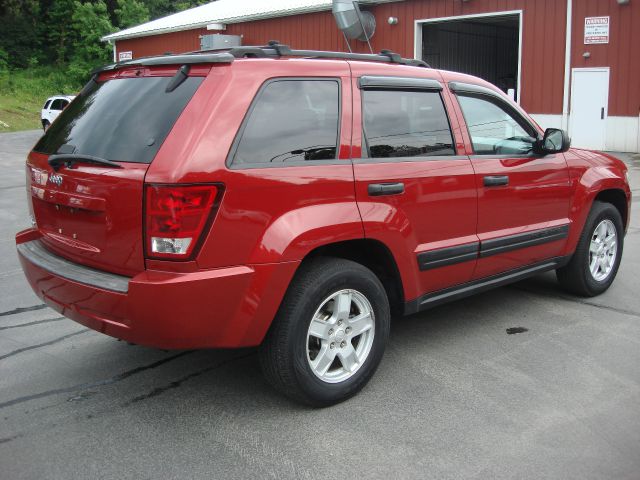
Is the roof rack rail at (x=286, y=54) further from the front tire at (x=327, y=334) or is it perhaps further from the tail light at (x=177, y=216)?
the front tire at (x=327, y=334)

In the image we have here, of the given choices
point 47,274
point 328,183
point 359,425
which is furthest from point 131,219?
point 359,425

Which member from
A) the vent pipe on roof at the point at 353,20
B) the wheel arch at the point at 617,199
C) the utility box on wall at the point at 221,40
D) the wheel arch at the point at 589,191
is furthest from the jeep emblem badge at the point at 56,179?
the utility box on wall at the point at 221,40

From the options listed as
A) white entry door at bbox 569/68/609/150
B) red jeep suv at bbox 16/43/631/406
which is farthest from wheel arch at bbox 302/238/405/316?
white entry door at bbox 569/68/609/150

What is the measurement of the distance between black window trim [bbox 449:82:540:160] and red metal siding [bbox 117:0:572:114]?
15.5m

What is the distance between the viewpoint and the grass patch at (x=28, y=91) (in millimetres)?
31797

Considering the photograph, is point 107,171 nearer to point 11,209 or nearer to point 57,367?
point 57,367

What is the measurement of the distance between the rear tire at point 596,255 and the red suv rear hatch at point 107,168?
356 cm

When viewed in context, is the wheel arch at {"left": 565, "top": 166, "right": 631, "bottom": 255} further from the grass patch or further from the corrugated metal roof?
the grass patch

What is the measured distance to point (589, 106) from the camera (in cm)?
1878

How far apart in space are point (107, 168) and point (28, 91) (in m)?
42.2

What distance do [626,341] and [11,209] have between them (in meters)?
9.47

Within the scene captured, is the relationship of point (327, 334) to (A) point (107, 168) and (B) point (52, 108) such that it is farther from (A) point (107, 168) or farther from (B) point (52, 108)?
(B) point (52, 108)

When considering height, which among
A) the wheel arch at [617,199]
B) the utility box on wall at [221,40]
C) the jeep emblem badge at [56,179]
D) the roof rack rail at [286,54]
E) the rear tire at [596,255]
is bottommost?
the rear tire at [596,255]

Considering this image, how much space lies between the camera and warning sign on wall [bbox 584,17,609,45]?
709 inches
